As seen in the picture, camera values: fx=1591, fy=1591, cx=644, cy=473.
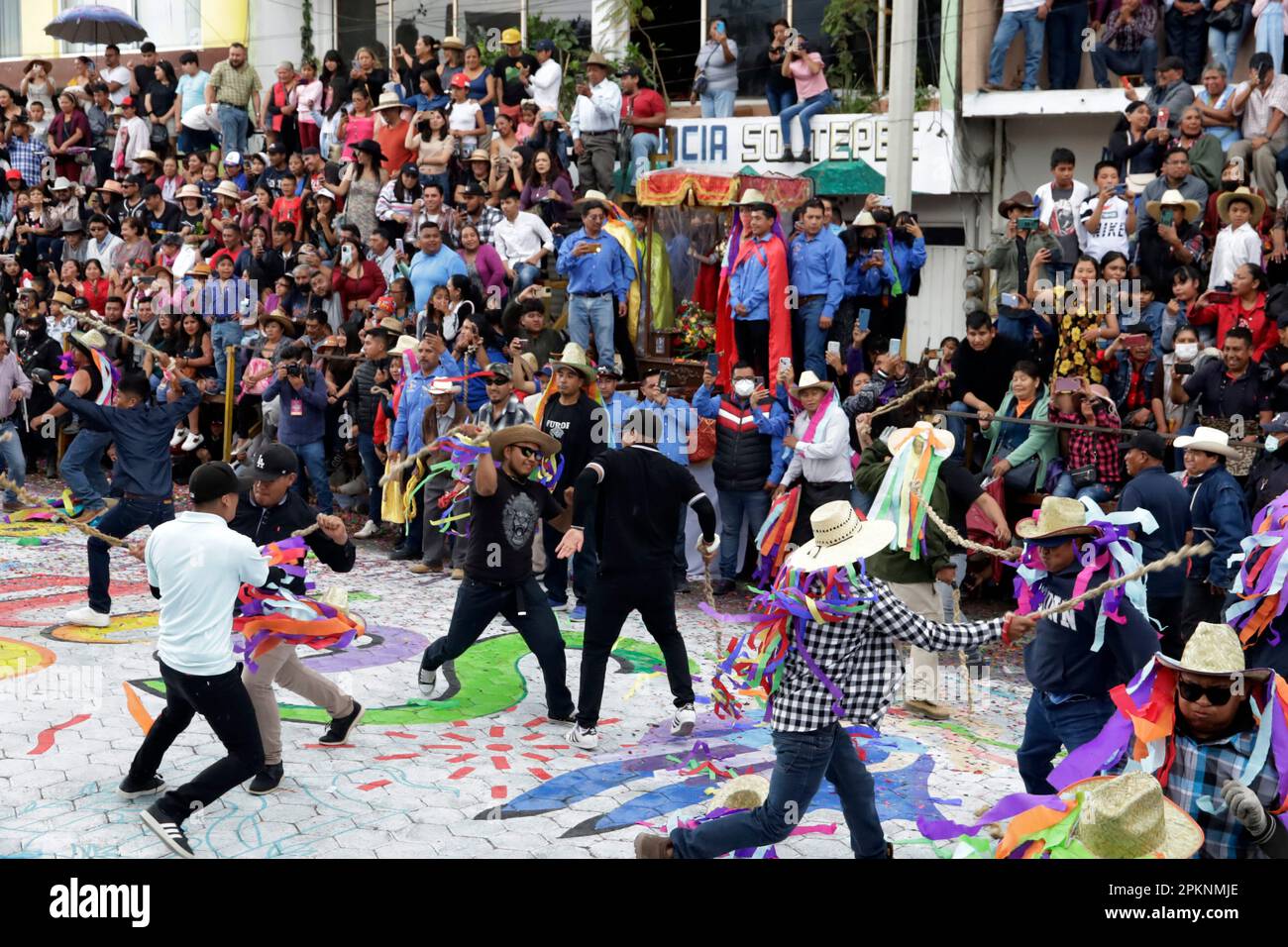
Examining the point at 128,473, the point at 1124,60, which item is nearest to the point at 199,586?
the point at 128,473

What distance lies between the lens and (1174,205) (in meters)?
11.8

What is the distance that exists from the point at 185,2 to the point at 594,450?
51.0ft

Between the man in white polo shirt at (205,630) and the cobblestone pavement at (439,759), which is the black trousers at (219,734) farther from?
the cobblestone pavement at (439,759)

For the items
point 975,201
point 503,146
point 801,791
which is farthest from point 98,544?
point 975,201

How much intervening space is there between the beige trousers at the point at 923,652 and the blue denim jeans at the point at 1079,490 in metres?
1.96

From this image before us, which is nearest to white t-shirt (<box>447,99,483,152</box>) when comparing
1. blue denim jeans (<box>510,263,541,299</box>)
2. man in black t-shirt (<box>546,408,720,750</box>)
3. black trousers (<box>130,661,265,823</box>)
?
blue denim jeans (<box>510,263,541,299</box>)

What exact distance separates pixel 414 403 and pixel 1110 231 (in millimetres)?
5618

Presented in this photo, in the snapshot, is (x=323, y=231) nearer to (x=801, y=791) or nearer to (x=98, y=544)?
(x=98, y=544)

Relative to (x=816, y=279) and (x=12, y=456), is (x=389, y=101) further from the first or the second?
(x=816, y=279)

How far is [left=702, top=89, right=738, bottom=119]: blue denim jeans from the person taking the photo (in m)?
17.7

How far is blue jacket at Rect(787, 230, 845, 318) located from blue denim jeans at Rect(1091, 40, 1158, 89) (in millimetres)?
3983

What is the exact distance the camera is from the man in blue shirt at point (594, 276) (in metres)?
13.9
